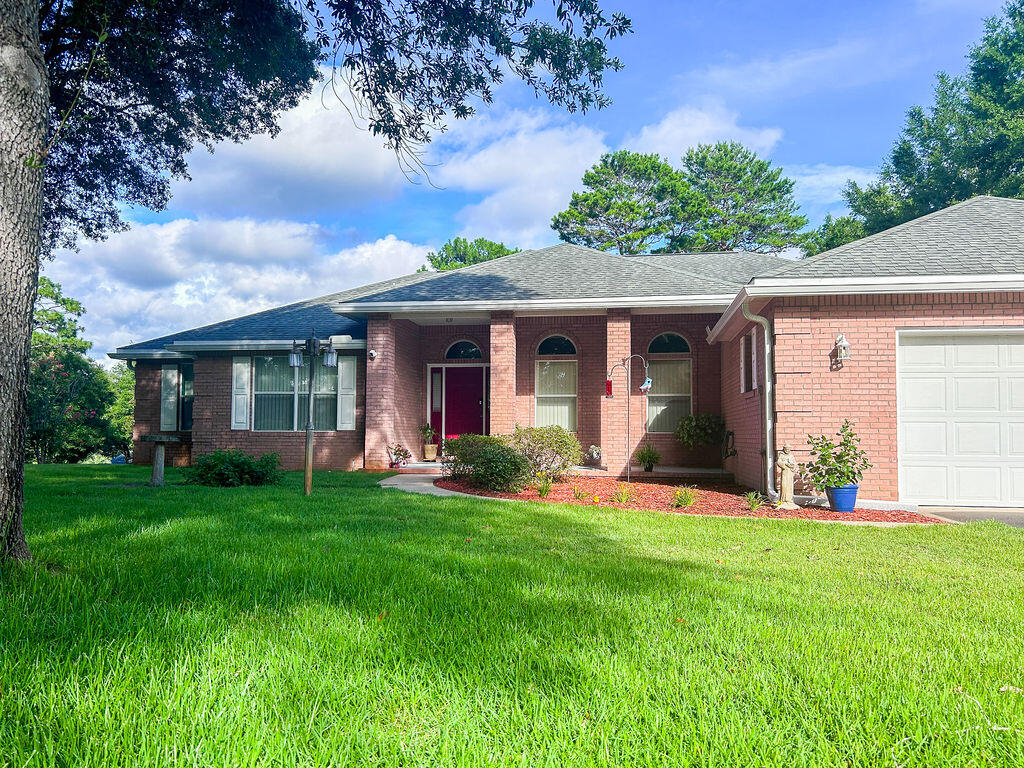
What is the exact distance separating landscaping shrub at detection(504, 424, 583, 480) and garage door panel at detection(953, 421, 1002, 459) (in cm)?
577

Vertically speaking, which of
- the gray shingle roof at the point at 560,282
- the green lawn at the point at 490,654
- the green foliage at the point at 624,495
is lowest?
the green foliage at the point at 624,495

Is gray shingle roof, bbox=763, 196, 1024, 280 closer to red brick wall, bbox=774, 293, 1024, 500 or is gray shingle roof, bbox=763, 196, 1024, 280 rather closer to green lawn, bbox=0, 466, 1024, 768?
red brick wall, bbox=774, 293, 1024, 500

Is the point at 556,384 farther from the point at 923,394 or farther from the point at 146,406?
the point at 146,406

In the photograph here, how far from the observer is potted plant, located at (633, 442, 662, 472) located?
1268 centimetres

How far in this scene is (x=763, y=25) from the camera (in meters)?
10.1

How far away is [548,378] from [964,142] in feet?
79.0

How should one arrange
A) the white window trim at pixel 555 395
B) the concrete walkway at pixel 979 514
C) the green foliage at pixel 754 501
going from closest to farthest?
the concrete walkway at pixel 979 514
the green foliage at pixel 754 501
the white window trim at pixel 555 395

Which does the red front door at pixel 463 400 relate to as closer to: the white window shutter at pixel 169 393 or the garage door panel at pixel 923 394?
the white window shutter at pixel 169 393

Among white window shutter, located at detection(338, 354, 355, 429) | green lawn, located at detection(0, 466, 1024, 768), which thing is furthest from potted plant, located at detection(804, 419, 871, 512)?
white window shutter, located at detection(338, 354, 355, 429)

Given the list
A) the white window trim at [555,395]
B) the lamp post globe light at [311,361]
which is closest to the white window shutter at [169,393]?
the lamp post globe light at [311,361]

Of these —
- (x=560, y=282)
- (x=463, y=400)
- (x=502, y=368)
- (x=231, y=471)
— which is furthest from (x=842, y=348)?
(x=231, y=471)

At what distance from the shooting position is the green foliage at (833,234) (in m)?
29.2

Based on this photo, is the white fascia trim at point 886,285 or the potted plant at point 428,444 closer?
the white fascia trim at point 886,285

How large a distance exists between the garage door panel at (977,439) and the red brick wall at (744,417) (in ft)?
8.33
